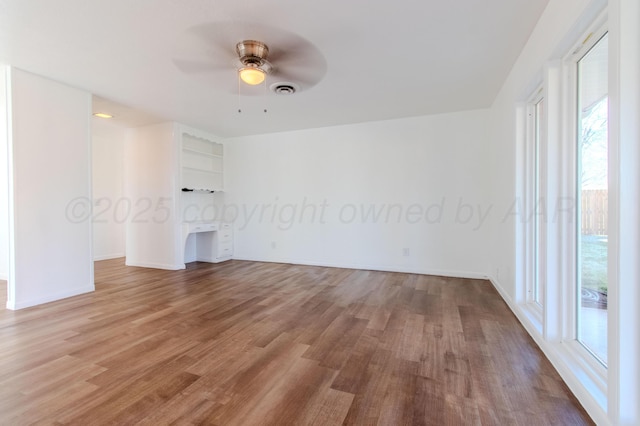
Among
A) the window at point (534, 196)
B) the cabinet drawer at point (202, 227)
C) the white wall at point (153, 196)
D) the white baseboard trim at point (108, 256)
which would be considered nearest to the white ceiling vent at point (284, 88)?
the window at point (534, 196)

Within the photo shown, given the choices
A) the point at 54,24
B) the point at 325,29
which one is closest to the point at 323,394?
the point at 325,29

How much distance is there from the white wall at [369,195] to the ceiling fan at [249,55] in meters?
2.08

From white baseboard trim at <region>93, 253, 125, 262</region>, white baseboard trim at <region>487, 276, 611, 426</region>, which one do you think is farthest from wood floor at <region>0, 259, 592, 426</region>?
white baseboard trim at <region>93, 253, 125, 262</region>

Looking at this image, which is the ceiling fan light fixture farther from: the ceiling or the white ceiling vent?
the white ceiling vent

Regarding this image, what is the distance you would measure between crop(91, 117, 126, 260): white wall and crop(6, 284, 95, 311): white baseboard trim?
274 centimetres

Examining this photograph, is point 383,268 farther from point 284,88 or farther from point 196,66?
point 196,66

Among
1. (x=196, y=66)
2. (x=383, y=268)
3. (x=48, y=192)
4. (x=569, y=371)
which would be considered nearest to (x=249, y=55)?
(x=196, y=66)

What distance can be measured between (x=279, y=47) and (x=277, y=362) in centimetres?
264

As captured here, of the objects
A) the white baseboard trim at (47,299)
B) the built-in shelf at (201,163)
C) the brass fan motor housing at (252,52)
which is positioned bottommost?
the white baseboard trim at (47,299)

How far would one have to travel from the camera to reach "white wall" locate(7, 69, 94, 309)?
9.83 feet

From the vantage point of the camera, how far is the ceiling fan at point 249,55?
2.31 m

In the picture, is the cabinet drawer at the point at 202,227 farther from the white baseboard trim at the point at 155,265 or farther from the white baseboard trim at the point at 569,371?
the white baseboard trim at the point at 569,371

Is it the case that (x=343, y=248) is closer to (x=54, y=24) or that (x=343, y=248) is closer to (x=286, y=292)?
(x=286, y=292)

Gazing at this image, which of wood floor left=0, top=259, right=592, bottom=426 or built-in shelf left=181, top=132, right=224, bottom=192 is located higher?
built-in shelf left=181, top=132, right=224, bottom=192
